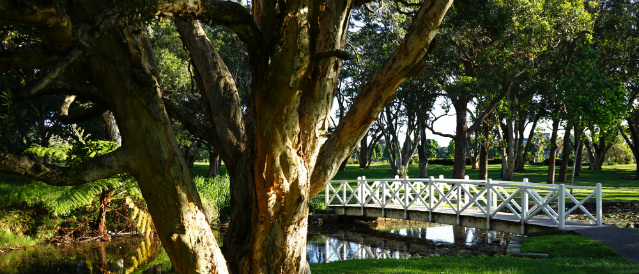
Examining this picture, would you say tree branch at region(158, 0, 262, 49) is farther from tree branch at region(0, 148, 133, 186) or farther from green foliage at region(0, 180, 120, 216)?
green foliage at region(0, 180, 120, 216)

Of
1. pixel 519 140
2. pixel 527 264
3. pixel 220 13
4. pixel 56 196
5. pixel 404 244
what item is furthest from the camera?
pixel 519 140

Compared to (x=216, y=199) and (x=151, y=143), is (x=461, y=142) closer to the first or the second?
(x=216, y=199)

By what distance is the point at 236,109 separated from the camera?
19.1 feet

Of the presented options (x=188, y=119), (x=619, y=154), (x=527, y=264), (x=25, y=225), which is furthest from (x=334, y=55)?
(x=619, y=154)

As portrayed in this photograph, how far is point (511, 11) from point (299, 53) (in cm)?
1478

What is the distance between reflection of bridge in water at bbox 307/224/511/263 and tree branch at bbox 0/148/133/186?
8.32 metres

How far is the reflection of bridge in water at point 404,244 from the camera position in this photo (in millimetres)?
12859

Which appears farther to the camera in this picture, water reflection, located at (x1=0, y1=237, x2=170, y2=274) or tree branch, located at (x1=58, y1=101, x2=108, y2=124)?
water reflection, located at (x1=0, y1=237, x2=170, y2=274)

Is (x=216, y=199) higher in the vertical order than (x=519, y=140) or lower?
lower

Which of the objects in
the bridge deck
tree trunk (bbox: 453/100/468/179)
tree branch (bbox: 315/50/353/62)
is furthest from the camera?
tree trunk (bbox: 453/100/468/179)

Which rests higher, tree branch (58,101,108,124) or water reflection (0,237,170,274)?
tree branch (58,101,108,124)

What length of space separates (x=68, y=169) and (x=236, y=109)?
2227 millimetres

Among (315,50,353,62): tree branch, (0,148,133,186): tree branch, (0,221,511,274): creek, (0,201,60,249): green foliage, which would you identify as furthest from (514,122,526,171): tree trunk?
(0,148,133,186): tree branch

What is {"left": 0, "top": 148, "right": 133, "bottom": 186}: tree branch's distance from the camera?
3.56 metres
